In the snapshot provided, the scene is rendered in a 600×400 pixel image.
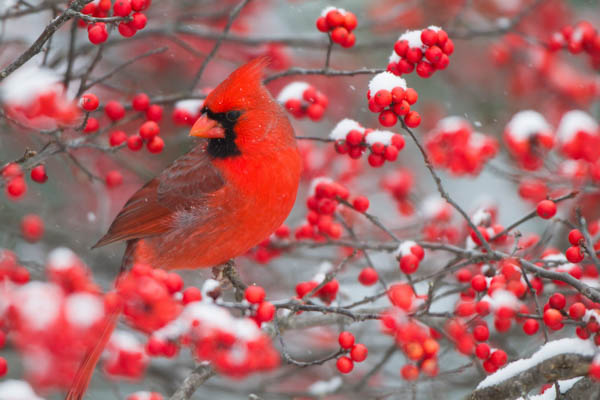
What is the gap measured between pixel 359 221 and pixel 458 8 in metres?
1.53

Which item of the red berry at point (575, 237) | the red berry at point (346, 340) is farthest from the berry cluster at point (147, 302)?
A: the red berry at point (575, 237)

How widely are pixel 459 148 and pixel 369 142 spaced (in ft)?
2.63

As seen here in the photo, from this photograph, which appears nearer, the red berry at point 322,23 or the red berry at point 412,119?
the red berry at point 412,119

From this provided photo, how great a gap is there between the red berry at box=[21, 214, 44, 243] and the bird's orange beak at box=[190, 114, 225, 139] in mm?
1103

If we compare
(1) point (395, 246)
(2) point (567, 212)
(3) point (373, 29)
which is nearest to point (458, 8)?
(3) point (373, 29)

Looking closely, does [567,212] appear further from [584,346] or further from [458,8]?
[584,346]

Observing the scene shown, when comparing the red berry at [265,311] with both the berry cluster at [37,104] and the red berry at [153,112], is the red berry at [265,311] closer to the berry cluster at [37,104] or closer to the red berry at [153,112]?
the berry cluster at [37,104]

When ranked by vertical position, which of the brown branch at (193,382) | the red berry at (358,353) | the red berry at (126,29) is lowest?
the brown branch at (193,382)

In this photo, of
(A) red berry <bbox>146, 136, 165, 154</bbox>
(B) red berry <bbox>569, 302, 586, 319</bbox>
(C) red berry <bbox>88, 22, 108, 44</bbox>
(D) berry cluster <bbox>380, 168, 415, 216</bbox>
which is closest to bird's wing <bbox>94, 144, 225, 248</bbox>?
(A) red berry <bbox>146, 136, 165, 154</bbox>

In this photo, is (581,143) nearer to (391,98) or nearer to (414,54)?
(414,54)

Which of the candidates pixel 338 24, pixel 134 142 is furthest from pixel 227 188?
pixel 338 24

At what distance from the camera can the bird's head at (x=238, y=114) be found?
8.16 feet

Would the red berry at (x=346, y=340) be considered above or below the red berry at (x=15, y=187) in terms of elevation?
below

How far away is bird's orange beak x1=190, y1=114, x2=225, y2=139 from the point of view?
2498 mm
